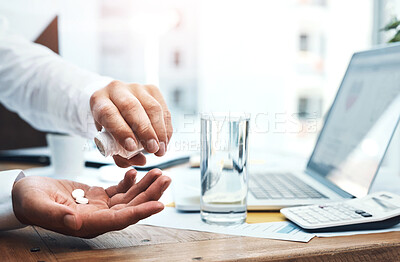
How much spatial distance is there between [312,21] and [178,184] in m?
7.39

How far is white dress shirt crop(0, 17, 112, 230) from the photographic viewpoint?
905 mm

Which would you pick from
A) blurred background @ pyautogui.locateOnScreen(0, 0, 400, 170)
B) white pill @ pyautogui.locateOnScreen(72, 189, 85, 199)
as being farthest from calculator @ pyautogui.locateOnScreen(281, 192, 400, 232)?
blurred background @ pyautogui.locateOnScreen(0, 0, 400, 170)

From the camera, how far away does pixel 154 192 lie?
54 centimetres

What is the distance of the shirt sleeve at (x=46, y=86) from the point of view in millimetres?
905

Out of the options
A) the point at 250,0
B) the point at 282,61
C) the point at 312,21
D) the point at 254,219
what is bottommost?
the point at 254,219

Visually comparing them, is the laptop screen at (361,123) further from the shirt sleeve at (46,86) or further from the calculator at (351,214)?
the shirt sleeve at (46,86)

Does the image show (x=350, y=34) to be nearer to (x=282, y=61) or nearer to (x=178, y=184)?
(x=282, y=61)

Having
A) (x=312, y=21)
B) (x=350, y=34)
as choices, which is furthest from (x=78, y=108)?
(x=312, y=21)

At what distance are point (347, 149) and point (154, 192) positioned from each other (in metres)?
0.49

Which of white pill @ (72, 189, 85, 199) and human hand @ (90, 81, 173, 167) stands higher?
human hand @ (90, 81, 173, 167)

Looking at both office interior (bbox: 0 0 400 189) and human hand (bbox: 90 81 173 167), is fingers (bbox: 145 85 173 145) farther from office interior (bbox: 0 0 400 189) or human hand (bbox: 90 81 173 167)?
office interior (bbox: 0 0 400 189)

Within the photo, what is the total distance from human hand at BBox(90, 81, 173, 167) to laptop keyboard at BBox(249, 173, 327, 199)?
22cm

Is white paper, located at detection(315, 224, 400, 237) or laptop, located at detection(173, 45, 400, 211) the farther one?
laptop, located at detection(173, 45, 400, 211)

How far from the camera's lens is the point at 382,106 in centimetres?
79
